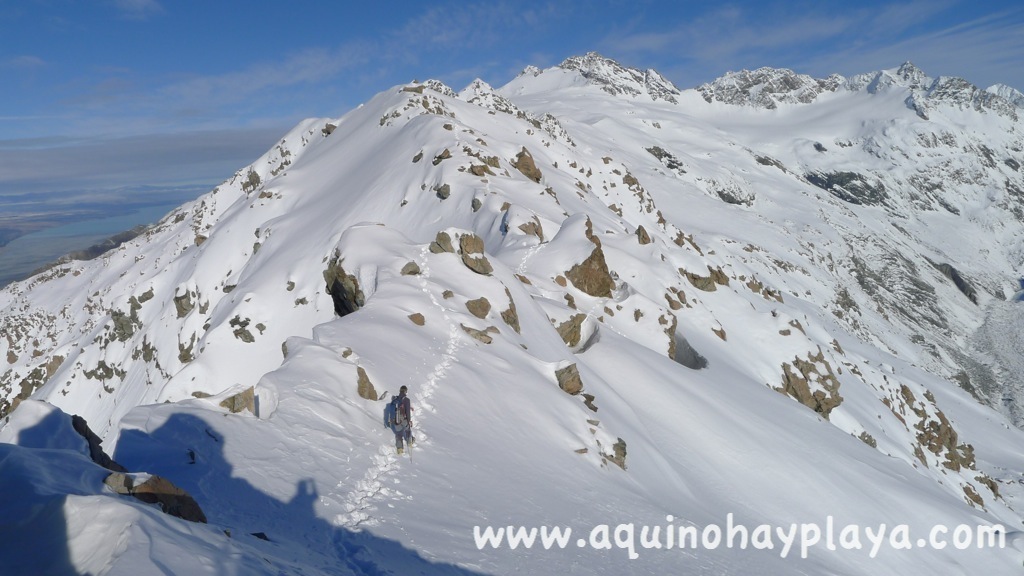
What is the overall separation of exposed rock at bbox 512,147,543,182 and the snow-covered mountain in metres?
0.29

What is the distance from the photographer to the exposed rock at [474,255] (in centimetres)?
2452

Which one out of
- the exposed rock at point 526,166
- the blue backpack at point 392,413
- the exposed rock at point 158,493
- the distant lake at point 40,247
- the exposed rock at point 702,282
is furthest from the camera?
the distant lake at point 40,247

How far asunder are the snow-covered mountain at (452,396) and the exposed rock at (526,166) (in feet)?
0.95

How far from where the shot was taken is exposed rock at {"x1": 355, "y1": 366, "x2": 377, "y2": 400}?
553 inches

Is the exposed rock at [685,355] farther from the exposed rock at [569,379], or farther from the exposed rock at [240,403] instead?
the exposed rock at [240,403]

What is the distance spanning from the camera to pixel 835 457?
25.8 metres

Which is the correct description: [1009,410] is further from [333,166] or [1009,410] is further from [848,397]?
[333,166]

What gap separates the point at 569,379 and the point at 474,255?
8204mm

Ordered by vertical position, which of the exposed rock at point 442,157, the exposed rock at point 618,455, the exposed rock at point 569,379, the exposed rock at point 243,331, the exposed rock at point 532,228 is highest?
the exposed rock at point 442,157

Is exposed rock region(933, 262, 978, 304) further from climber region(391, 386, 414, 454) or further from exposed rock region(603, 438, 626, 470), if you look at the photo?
climber region(391, 386, 414, 454)

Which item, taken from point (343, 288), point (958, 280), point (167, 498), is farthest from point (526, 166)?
point (958, 280)

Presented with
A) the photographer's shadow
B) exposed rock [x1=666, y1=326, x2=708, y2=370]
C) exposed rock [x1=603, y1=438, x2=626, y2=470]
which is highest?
exposed rock [x1=666, y1=326, x2=708, y2=370]

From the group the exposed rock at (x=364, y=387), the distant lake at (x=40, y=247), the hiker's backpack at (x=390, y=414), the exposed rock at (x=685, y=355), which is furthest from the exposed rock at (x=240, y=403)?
the distant lake at (x=40, y=247)

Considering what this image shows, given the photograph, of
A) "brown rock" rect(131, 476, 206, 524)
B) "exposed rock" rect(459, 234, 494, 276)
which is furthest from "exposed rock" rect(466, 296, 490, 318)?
"brown rock" rect(131, 476, 206, 524)
